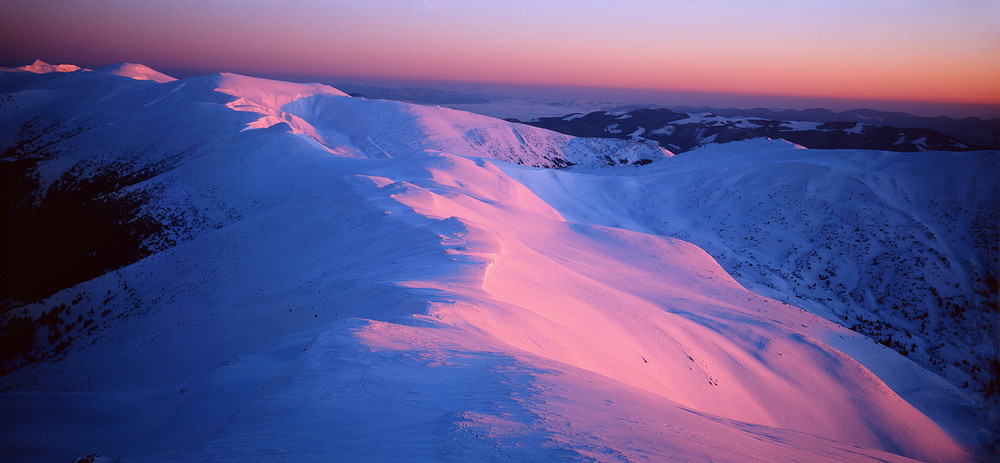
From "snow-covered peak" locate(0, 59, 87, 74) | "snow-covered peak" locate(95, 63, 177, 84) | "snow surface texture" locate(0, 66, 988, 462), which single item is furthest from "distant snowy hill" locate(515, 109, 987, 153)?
"snow-covered peak" locate(0, 59, 87, 74)

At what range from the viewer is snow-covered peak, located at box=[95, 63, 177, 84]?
87.2 m

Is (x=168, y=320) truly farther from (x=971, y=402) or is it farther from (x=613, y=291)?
(x=971, y=402)

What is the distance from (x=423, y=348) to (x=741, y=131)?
461 feet

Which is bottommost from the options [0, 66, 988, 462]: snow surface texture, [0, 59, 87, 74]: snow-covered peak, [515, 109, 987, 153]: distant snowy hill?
[0, 66, 988, 462]: snow surface texture

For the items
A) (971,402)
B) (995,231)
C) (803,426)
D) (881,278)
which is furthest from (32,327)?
(995,231)

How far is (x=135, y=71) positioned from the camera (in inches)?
3622

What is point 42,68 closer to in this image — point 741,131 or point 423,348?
point 423,348

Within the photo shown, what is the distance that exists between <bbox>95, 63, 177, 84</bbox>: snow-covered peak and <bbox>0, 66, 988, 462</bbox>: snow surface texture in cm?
7121

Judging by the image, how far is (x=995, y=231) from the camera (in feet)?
96.8

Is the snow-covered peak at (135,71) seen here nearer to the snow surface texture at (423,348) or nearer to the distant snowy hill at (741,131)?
the snow surface texture at (423,348)

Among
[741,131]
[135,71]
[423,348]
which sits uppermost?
[135,71]

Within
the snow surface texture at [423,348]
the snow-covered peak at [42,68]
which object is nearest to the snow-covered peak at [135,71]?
the snow-covered peak at [42,68]

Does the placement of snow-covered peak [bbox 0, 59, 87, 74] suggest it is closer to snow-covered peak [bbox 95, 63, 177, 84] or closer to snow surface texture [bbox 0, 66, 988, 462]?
snow-covered peak [bbox 95, 63, 177, 84]

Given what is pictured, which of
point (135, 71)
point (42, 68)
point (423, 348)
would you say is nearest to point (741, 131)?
point (423, 348)
